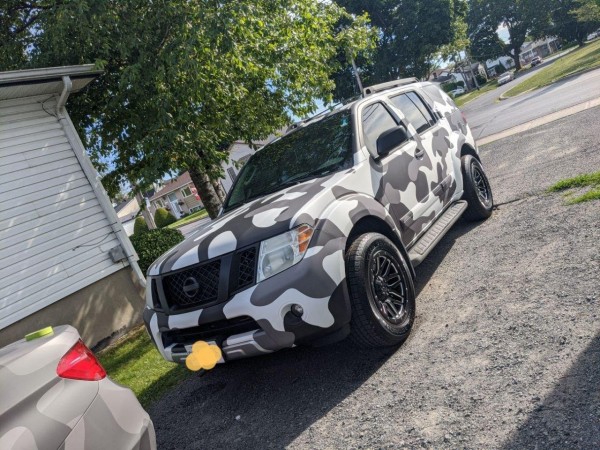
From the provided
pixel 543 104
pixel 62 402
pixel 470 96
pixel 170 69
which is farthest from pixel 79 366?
pixel 470 96

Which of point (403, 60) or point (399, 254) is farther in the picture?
point (403, 60)

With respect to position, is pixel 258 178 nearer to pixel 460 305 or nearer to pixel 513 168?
pixel 460 305

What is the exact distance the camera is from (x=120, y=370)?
5.67 m

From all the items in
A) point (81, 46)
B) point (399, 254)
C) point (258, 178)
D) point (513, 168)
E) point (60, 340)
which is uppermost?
point (81, 46)

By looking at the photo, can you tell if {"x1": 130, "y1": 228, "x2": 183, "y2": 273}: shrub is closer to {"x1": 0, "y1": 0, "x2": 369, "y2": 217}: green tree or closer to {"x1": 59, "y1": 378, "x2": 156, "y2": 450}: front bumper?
{"x1": 0, "y1": 0, "x2": 369, "y2": 217}: green tree

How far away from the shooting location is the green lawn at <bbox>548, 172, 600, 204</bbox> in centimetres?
497

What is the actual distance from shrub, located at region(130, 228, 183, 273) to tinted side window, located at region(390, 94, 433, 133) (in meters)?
5.13

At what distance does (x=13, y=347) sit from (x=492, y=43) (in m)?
91.2

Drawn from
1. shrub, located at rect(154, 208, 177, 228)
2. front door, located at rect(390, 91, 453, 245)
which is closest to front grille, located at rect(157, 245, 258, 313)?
front door, located at rect(390, 91, 453, 245)

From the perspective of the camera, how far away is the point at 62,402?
2123mm

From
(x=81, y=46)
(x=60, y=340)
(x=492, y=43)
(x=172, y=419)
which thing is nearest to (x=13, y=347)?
(x=60, y=340)

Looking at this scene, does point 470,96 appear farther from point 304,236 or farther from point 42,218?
point 304,236

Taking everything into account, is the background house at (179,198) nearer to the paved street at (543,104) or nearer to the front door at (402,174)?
the paved street at (543,104)

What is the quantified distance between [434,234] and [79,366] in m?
3.30
